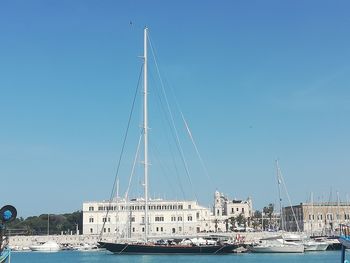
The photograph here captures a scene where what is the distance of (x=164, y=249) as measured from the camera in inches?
3228

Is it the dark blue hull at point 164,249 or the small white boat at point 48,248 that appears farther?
the small white boat at point 48,248

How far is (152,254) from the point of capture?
265 feet

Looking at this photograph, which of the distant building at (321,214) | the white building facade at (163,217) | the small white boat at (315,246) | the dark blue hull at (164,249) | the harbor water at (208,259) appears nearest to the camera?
the harbor water at (208,259)

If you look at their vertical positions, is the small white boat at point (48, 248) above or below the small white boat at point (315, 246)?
below

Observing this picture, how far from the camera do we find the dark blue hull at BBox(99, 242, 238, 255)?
3187 inches

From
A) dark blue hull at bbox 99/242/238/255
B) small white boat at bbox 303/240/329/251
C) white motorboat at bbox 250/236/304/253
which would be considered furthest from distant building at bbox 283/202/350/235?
dark blue hull at bbox 99/242/238/255

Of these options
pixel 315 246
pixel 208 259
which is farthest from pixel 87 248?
pixel 208 259

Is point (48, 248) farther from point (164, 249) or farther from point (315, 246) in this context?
point (315, 246)

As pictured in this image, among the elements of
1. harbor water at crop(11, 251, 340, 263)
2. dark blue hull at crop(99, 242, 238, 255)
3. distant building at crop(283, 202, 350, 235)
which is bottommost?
harbor water at crop(11, 251, 340, 263)

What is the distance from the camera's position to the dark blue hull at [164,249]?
266 ft

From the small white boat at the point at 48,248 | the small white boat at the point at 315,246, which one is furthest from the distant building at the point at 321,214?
the small white boat at the point at 315,246

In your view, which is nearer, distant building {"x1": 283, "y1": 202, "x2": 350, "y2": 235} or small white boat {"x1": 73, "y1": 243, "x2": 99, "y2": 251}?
small white boat {"x1": 73, "y1": 243, "x2": 99, "y2": 251}

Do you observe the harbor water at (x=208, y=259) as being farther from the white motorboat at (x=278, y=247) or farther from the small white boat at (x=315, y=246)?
the small white boat at (x=315, y=246)

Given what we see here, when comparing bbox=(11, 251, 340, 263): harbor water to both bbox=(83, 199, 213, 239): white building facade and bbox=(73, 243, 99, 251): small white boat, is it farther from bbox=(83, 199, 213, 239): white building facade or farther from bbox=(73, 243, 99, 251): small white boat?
bbox=(83, 199, 213, 239): white building facade
